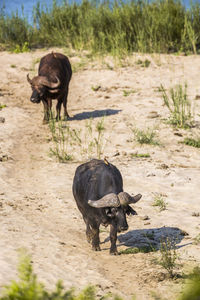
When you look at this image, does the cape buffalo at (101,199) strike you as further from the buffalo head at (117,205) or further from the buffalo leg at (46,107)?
the buffalo leg at (46,107)

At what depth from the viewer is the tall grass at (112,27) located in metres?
17.3

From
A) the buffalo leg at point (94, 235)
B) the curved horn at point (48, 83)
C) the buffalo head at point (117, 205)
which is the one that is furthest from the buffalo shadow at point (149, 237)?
the curved horn at point (48, 83)

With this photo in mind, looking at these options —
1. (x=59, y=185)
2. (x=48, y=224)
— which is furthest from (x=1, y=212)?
(x=59, y=185)

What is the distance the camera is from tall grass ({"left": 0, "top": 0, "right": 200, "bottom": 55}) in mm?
17328

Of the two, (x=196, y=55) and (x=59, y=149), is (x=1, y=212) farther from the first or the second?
(x=196, y=55)

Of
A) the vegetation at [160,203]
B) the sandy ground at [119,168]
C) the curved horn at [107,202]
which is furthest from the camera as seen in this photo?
the vegetation at [160,203]

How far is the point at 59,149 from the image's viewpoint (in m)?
10.4

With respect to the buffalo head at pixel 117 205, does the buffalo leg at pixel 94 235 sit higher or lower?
lower

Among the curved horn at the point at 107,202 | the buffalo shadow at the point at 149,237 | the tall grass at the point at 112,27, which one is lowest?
the buffalo shadow at the point at 149,237

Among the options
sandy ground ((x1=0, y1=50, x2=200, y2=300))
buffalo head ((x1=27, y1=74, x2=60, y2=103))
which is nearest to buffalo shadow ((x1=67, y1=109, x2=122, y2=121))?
sandy ground ((x1=0, y1=50, x2=200, y2=300))

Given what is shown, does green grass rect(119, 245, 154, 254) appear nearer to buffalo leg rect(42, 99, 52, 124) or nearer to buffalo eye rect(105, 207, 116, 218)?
buffalo eye rect(105, 207, 116, 218)

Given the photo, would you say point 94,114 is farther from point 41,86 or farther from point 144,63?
point 144,63

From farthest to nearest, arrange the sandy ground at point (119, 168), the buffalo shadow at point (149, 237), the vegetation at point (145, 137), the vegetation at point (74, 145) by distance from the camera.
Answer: the vegetation at point (145, 137) < the vegetation at point (74, 145) < the buffalo shadow at point (149, 237) < the sandy ground at point (119, 168)

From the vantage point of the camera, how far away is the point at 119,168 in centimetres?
926
